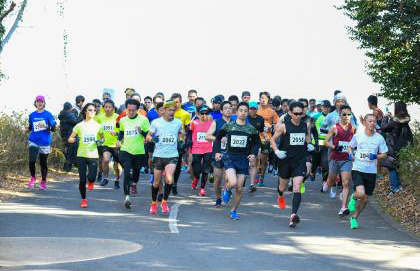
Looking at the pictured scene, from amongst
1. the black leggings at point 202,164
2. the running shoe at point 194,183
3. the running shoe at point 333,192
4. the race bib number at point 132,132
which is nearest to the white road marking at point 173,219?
the race bib number at point 132,132

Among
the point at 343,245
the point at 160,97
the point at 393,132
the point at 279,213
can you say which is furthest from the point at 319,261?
the point at 160,97

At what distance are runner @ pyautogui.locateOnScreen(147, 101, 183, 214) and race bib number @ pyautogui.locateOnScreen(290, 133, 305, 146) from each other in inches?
77.8

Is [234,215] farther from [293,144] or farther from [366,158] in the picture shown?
[366,158]

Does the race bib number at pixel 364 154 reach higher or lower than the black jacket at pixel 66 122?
lower

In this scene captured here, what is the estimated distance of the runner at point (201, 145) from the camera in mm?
17156

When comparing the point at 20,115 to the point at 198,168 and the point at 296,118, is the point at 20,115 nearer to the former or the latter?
the point at 198,168

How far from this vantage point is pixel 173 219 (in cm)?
1323

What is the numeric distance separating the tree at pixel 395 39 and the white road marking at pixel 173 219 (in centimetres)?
621

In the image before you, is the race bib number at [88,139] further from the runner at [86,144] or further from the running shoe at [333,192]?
the running shoe at [333,192]

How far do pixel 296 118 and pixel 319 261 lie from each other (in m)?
4.11

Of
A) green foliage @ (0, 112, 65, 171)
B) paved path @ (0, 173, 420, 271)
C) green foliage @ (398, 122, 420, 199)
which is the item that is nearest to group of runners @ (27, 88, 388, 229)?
paved path @ (0, 173, 420, 271)

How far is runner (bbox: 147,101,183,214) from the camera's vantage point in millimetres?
13984

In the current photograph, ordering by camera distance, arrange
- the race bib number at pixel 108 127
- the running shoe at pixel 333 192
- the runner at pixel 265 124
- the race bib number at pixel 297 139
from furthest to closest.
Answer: the runner at pixel 265 124
the race bib number at pixel 108 127
the running shoe at pixel 333 192
the race bib number at pixel 297 139

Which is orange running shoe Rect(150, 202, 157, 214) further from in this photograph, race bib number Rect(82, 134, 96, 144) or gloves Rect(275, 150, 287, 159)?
gloves Rect(275, 150, 287, 159)
